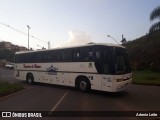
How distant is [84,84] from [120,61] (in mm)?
3170

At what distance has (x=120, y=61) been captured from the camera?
15.8 m

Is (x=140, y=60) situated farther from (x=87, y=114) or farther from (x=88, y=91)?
(x=87, y=114)

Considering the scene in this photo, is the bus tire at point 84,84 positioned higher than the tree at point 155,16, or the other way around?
the tree at point 155,16

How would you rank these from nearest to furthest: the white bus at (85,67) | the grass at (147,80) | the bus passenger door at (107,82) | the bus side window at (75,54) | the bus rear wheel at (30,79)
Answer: the bus passenger door at (107,82) → the white bus at (85,67) → the bus side window at (75,54) → the grass at (147,80) → the bus rear wheel at (30,79)

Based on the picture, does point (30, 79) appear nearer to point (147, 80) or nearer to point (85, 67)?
point (85, 67)

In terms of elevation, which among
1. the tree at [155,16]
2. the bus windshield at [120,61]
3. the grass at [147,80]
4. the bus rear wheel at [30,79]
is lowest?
the grass at [147,80]

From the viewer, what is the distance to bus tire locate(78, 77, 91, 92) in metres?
17.1

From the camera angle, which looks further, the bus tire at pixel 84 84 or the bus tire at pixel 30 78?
the bus tire at pixel 30 78

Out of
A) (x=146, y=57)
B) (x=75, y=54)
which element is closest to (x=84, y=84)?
(x=75, y=54)

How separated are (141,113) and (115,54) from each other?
6065 mm

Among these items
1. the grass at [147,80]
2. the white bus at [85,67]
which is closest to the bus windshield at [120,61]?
the white bus at [85,67]

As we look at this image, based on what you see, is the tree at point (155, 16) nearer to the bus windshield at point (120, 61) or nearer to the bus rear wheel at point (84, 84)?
the bus windshield at point (120, 61)

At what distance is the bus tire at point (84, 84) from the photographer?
17094mm

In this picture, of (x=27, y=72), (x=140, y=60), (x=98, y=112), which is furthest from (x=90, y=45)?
(x=140, y=60)
